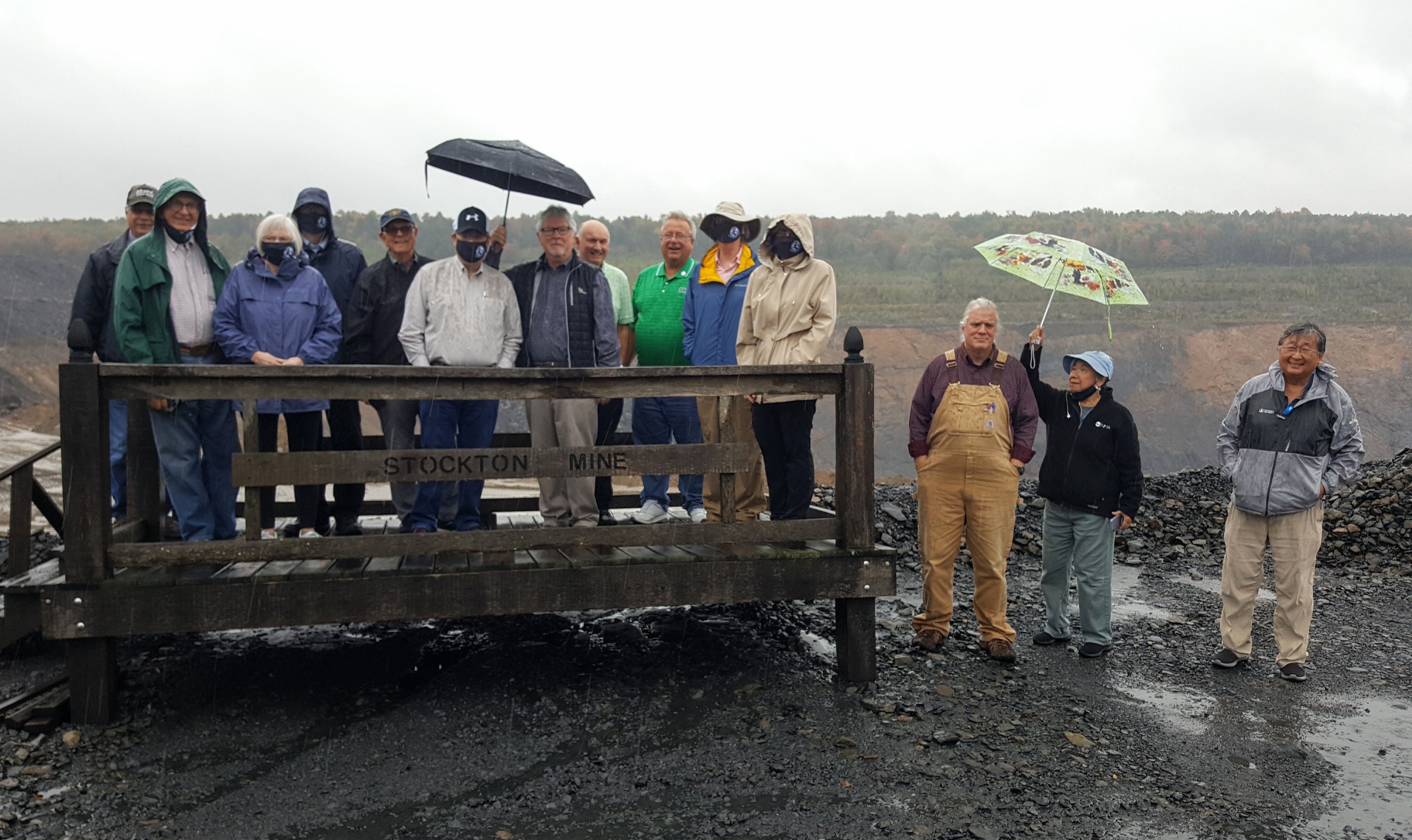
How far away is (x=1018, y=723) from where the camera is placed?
16.4 ft

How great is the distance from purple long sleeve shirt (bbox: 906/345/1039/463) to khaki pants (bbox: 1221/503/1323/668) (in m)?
1.43

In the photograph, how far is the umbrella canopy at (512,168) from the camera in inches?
244

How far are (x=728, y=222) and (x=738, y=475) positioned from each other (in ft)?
5.75

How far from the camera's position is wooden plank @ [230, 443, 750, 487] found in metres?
4.61

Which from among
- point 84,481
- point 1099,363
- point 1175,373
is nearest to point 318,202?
point 84,481

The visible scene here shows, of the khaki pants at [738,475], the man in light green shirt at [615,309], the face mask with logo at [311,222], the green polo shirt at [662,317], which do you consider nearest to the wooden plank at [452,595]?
the khaki pants at [738,475]

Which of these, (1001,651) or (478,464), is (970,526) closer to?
(1001,651)

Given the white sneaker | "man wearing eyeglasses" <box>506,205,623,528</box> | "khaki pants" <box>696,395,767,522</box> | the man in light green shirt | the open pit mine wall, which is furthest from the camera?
the open pit mine wall

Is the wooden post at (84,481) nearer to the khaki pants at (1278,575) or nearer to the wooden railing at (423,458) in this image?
the wooden railing at (423,458)

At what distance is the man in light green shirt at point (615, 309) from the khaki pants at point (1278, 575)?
4142mm

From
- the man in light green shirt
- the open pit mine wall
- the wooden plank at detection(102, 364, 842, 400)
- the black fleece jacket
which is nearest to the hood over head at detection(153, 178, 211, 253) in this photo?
the wooden plank at detection(102, 364, 842, 400)

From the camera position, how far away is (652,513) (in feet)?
22.7

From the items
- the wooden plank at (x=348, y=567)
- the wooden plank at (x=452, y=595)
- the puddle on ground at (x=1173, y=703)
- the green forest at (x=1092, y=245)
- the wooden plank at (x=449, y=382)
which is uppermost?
the green forest at (x=1092, y=245)

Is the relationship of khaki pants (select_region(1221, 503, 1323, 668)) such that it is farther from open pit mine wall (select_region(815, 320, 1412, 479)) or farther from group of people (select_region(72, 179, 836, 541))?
open pit mine wall (select_region(815, 320, 1412, 479))
